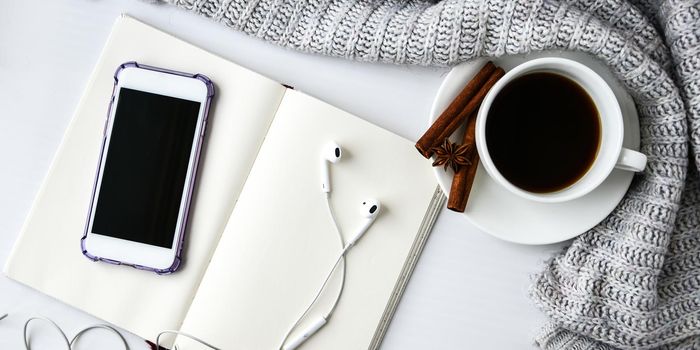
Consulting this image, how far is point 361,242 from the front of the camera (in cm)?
65

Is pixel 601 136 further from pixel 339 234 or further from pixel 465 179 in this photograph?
pixel 339 234

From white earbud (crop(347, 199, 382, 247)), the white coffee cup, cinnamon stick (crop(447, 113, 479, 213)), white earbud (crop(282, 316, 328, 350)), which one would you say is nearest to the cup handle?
the white coffee cup

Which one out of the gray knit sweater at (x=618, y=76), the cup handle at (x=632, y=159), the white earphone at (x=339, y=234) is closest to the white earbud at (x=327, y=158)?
the white earphone at (x=339, y=234)

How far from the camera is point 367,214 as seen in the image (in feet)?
2.08

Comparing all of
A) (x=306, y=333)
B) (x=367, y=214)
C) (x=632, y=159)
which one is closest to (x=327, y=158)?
(x=367, y=214)

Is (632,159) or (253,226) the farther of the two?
(253,226)

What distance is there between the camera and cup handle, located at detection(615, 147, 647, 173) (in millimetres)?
517

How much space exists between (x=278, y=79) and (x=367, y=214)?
0.19 metres

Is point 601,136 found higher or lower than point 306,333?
higher

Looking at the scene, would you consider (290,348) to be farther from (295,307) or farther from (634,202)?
(634,202)

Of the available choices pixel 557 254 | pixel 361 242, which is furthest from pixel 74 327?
pixel 557 254

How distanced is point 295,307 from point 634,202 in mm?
390

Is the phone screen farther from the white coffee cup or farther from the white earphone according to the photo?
the white coffee cup

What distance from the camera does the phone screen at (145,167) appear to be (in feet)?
2.13
